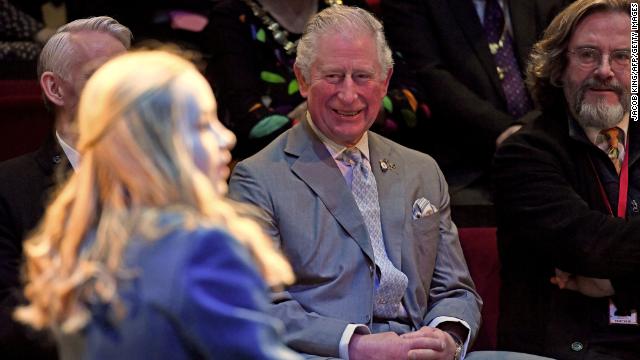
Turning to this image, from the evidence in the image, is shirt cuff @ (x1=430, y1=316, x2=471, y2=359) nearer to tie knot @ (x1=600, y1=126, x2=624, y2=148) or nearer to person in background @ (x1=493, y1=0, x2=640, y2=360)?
person in background @ (x1=493, y1=0, x2=640, y2=360)

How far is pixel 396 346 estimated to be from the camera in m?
3.26

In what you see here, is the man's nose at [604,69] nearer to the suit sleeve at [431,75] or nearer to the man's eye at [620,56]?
the man's eye at [620,56]

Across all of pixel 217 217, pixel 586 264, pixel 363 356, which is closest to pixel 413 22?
pixel 586 264

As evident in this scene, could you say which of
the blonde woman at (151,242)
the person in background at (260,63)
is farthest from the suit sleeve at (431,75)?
the blonde woman at (151,242)

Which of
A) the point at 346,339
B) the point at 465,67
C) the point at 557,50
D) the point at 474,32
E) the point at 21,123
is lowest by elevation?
the point at 21,123

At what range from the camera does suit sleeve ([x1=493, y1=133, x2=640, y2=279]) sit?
352cm

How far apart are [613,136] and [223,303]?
7.57 ft

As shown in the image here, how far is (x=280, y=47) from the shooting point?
14.7 ft

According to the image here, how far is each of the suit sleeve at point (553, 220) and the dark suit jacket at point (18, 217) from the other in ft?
4.45

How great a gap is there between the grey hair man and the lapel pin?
825mm

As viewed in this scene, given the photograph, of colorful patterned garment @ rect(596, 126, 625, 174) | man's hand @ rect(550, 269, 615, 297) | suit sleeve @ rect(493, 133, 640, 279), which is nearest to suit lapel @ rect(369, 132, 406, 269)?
suit sleeve @ rect(493, 133, 640, 279)

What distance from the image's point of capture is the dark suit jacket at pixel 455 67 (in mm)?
4582

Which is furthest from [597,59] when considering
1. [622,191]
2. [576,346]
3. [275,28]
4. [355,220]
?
[275,28]

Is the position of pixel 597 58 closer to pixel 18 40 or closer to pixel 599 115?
pixel 599 115
